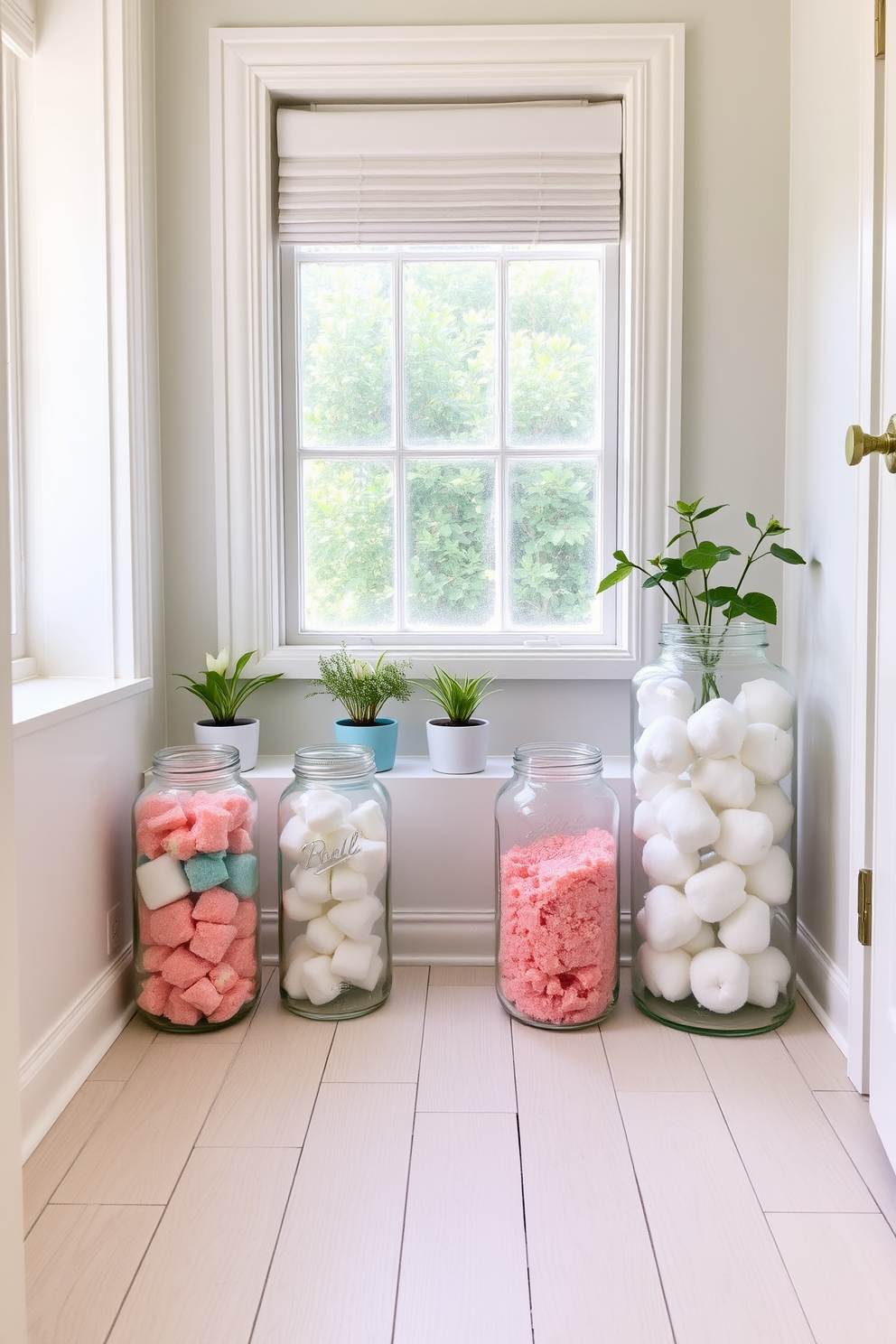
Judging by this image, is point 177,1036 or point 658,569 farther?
point 658,569

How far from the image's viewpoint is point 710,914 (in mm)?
1817

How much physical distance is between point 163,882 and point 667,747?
3.15ft

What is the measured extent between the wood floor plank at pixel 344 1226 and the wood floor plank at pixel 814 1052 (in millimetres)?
692

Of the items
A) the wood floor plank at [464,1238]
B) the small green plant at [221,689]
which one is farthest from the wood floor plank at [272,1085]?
the small green plant at [221,689]

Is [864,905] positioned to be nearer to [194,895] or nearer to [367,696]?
[367,696]

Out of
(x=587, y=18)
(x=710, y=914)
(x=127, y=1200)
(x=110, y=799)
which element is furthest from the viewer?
(x=587, y=18)

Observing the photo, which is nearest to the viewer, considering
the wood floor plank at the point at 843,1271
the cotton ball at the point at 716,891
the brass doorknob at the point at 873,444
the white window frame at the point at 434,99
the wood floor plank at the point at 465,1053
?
the wood floor plank at the point at 843,1271

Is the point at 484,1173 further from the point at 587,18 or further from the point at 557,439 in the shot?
the point at 587,18

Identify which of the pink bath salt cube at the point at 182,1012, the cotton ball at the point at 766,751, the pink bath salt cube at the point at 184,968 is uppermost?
the cotton ball at the point at 766,751

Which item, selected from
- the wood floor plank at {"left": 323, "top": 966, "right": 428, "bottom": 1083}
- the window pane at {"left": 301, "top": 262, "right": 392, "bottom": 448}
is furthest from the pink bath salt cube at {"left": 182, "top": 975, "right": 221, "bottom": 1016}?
the window pane at {"left": 301, "top": 262, "right": 392, "bottom": 448}

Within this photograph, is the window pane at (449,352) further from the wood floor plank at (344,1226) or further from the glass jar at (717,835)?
the wood floor plank at (344,1226)

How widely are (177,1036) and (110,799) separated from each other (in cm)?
47

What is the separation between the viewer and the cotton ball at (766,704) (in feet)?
6.14

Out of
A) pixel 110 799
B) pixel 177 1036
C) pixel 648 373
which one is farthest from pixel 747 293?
pixel 177 1036
